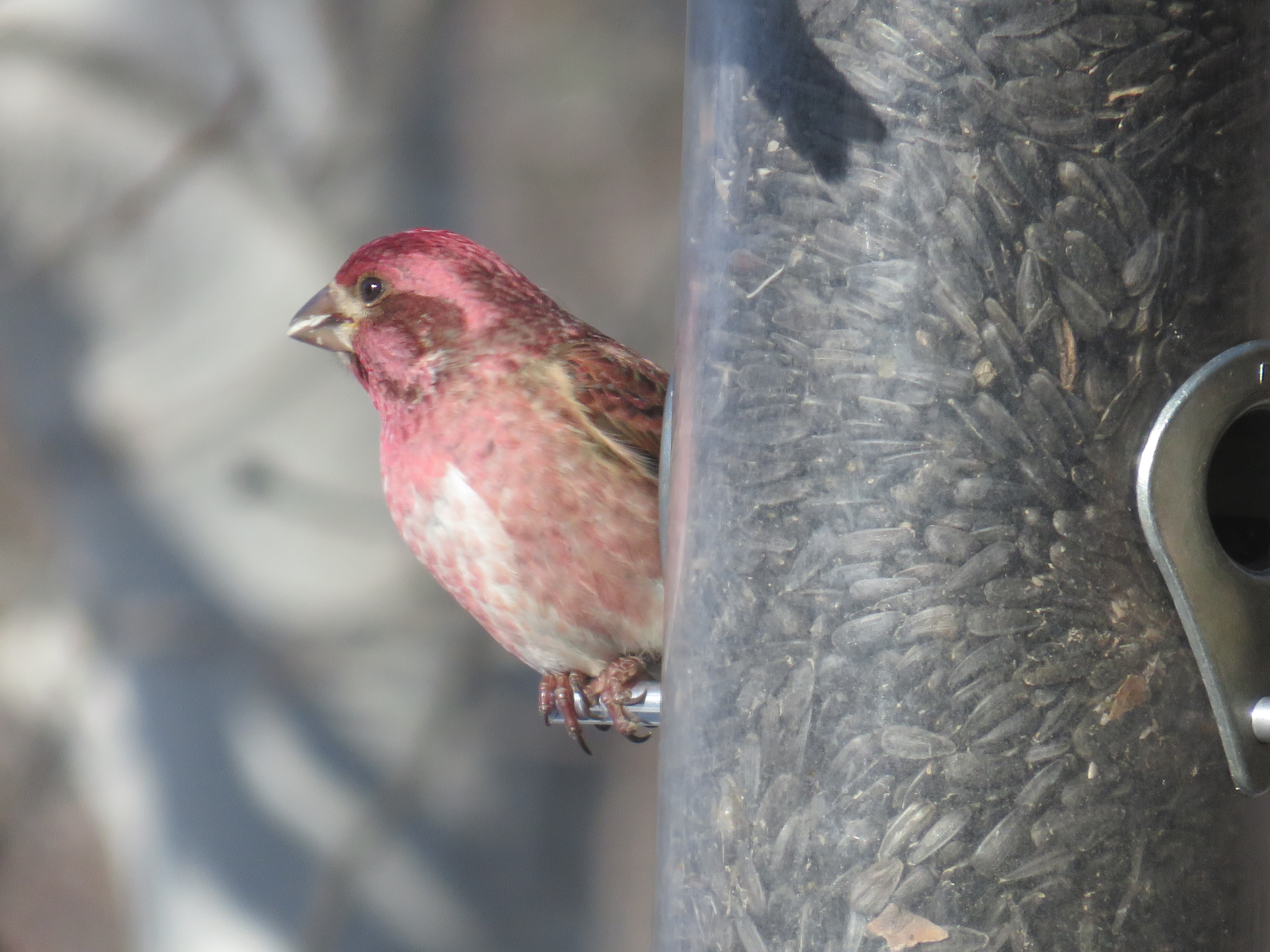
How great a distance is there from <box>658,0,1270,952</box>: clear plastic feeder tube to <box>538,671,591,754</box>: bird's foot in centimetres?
99

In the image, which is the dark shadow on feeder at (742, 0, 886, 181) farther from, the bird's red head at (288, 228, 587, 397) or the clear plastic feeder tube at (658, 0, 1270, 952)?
the bird's red head at (288, 228, 587, 397)

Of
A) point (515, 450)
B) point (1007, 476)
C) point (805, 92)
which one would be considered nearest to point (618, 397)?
point (515, 450)

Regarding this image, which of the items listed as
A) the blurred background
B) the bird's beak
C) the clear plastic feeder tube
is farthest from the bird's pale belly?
the blurred background

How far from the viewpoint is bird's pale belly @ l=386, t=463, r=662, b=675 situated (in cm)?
323

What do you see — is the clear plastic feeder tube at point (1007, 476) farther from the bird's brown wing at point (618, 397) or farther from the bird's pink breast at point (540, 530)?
the bird's brown wing at point (618, 397)

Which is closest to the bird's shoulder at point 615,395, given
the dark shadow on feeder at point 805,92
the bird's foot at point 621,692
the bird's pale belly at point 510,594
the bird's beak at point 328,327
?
the bird's pale belly at point 510,594

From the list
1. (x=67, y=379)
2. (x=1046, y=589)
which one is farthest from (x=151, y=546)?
(x=1046, y=589)

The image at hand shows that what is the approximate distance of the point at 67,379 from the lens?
6.72m

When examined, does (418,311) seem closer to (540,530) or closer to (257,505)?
(540,530)

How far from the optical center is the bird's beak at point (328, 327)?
3662mm

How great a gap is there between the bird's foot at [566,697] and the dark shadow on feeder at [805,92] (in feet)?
4.54

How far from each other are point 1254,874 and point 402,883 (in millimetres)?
5103

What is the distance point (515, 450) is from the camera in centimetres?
329

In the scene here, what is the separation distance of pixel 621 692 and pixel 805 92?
134 centimetres
